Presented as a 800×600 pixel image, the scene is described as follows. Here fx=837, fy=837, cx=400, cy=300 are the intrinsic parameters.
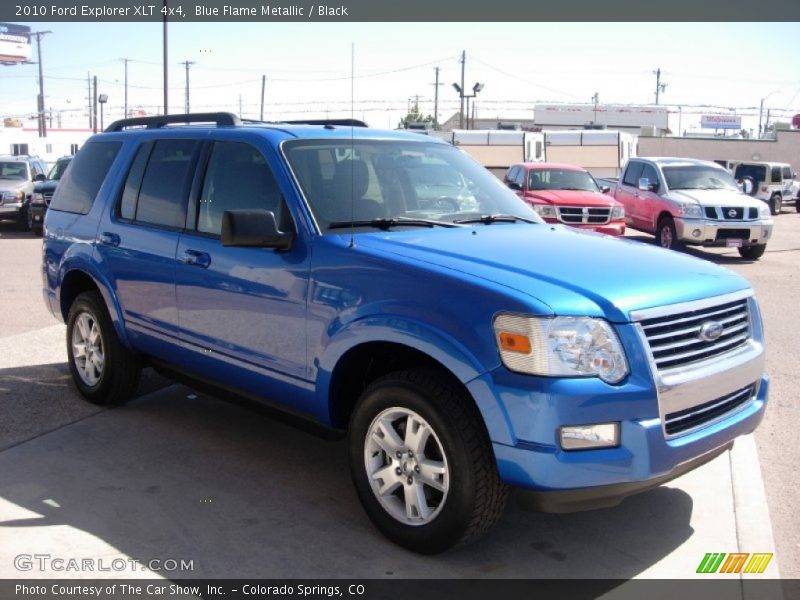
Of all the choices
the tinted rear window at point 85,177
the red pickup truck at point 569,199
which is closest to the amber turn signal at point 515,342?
the tinted rear window at point 85,177

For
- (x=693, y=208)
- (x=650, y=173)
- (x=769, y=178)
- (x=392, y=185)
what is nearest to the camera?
(x=392, y=185)

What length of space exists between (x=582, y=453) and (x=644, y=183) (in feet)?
46.3

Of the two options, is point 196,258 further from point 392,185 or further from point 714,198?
point 714,198

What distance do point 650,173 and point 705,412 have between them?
1413 centimetres

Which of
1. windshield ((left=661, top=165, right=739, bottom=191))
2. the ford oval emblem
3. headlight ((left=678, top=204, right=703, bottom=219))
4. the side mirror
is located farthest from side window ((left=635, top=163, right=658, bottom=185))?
the side mirror

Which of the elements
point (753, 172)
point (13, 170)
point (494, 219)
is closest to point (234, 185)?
point (494, 219)

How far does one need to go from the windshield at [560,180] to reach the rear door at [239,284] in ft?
39.4

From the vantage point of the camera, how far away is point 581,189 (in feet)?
53.0

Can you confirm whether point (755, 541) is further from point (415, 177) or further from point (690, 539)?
point (415, 177)

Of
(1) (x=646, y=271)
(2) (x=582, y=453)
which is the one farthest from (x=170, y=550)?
(1) (x=646, y=271)

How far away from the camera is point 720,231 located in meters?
15.1

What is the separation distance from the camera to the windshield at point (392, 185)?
4445 millimetres

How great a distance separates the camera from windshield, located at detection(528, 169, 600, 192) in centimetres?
1628

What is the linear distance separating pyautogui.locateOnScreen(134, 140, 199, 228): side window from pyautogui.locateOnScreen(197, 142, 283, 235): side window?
0.69 ft
